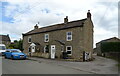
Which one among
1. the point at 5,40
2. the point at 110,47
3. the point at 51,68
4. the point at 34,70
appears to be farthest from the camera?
the point at 5,40

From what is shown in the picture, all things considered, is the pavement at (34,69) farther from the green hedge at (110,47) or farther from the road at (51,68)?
the green hedge at (110,47)

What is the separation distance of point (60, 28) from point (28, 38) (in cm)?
1012

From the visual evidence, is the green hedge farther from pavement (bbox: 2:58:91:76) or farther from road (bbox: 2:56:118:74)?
pavement (bbox: 2:58:91:76)

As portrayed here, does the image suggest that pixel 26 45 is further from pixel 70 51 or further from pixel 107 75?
pixel 107 75

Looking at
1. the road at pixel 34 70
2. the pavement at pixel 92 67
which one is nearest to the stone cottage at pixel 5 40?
the pavement at pixel 92 67

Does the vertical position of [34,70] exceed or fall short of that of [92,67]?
it exceeds it

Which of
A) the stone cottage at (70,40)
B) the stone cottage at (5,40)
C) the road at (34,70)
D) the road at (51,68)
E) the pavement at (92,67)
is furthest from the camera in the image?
the stone cottage at (5,40)

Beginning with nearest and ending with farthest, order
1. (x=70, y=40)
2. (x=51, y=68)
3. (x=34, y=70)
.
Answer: (x=34, y=70) < (x=51, y=68) < (x=70, y=40)

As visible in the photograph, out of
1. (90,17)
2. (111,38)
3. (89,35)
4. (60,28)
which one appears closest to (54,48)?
(60,28)

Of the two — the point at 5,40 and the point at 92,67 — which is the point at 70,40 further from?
→ the point at 5,40

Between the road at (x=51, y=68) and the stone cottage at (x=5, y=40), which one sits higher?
the stone cottage at (x=5, y=40)

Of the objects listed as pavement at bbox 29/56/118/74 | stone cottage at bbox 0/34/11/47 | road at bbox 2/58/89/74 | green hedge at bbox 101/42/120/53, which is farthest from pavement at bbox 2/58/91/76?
stone cottage at bbox 0/34/11/47

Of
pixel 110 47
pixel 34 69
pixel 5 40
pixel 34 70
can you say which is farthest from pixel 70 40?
pixel 5 40

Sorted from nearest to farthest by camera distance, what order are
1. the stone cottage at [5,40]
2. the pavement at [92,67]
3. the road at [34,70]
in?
1. the road at [34,70]
2. the pavement at [92,67]
3. the stone cottage at [5,40]
